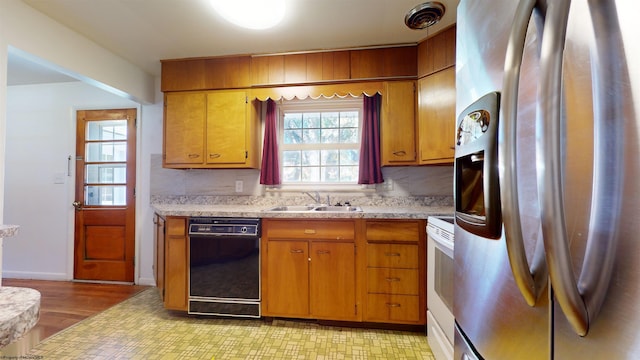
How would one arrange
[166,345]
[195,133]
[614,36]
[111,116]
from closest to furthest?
[614,36], [166,345], [195,133], [111,116]

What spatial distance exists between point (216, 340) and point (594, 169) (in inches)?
88.9

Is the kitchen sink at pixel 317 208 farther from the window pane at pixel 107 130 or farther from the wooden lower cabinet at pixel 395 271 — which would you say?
the window pane at pixel 107 130

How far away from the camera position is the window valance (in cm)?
236

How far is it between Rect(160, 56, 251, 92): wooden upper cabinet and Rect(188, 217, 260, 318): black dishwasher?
4.16 ft

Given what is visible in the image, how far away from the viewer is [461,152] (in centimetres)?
83

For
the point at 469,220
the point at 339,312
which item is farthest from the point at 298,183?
the point at 469,220

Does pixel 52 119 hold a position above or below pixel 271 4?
below

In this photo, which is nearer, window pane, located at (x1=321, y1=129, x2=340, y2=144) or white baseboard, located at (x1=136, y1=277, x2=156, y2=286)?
window pane, located at (x1=321, y1=129, x2=340, y2=144)

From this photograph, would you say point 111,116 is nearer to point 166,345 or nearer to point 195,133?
point 195,133

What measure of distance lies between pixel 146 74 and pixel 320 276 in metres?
2.75

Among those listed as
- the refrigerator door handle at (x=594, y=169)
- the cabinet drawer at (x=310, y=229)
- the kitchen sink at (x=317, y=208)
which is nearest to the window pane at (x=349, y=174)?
the kitchen sink at (x=317, y=208)

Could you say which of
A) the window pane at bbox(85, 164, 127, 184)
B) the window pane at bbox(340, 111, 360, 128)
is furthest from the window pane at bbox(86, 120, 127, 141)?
the window pane at bbox(340, 111, 360, 128)

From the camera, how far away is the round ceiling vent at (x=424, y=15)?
181 centimetres

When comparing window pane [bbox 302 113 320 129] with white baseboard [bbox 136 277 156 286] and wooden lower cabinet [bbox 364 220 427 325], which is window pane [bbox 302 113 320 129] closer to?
wooden lower cabinet [bbox 364 220 427 325]
